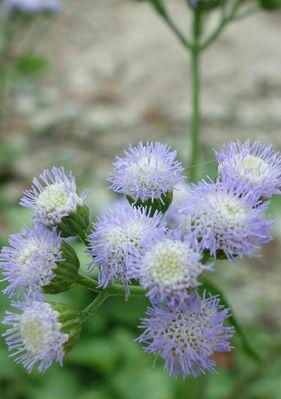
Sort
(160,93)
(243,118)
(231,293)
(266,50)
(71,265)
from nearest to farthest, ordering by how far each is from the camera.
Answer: (71,265) < (231,293) < (243,118) < (160,93) < (266,50)

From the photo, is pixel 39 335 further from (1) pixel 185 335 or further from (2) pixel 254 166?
(2) pixel 254 166

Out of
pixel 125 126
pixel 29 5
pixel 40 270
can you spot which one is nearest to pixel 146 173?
pixel 40 270

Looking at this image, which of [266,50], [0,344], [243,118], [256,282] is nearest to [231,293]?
[256,282]

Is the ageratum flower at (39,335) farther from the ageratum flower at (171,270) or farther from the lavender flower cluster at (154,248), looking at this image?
the ageratum flower at (171,270)

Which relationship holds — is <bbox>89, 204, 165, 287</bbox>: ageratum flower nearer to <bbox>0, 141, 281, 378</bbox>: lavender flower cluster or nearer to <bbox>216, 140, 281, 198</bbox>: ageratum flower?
<bbox>0, 141, 281, 378</bbox>: lavender flower cluster

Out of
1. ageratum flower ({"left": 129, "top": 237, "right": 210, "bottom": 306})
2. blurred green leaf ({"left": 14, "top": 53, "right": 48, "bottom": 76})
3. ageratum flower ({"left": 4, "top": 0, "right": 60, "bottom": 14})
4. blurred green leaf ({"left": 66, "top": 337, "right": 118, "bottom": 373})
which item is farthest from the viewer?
ageratum flower ({"left": 4, "top": 0, "right": 60, "bottom": 14})

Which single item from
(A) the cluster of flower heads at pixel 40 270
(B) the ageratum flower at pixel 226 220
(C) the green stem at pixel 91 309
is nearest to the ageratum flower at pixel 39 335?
(A) the cluster of flower heads at pixel 40 270

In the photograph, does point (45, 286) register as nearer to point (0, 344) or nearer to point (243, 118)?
point (0, 344)

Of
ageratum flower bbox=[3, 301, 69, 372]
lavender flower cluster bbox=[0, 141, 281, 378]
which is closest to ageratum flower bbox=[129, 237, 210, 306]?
lavender flower cluster bbox=[0, 141, 281, 378]
